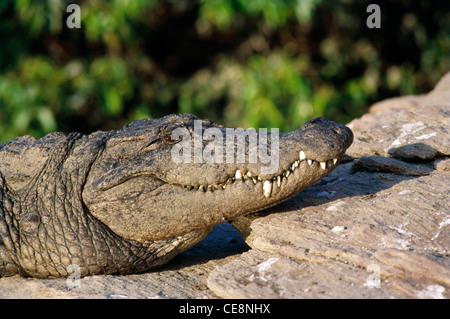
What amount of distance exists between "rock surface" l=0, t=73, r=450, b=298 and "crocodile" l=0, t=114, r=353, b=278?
17 cm

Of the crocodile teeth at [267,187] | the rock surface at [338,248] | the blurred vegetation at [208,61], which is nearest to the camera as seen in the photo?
the rock surface at [338,248]

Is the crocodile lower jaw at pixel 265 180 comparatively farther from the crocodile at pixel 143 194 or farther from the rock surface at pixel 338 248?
the rock surface at pixel 338 248

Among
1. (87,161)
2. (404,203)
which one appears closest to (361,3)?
(404,203)

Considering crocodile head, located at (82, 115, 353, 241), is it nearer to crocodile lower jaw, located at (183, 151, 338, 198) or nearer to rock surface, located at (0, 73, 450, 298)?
crocodile lower jaw, located at (183, 151, 338, 198)

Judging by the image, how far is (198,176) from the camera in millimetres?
3422

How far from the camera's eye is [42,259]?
3477 mm

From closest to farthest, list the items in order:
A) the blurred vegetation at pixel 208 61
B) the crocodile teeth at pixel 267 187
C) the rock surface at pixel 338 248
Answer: the rock surface at pixel 338 248 → the crocodile teeth at pixel 267 187 → the blurred vegetation at pixel 208 61

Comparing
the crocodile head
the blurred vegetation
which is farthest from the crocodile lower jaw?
the blurred vegetation

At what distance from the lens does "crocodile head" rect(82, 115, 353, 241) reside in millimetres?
3412

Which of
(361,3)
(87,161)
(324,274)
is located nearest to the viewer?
(324,274)

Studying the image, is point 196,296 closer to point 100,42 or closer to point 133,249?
point 133,249

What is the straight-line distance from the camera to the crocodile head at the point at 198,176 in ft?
11.2

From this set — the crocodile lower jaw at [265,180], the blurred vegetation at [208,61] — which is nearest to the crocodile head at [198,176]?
the crocodile lower jaw at [265,180]

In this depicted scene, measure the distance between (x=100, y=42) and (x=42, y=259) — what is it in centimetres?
719
